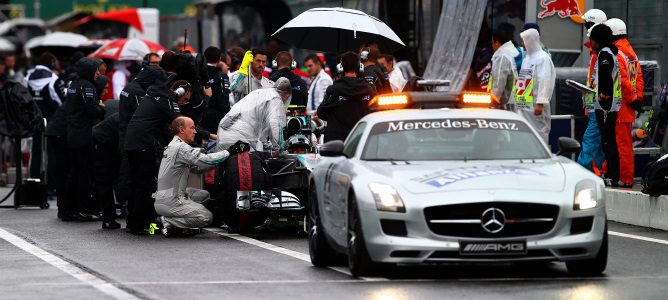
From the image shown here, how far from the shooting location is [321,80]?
2261 centimetres

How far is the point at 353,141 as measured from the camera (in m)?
12.9

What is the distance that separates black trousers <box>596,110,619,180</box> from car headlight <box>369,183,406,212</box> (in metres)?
7.58

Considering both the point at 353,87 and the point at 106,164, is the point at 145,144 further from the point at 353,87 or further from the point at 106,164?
the point at 353,87

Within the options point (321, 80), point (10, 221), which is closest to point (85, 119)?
point (10, 221)

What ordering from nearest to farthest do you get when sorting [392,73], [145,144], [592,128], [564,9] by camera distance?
[145,144] → [592,128] → [564,9] → [392,73]

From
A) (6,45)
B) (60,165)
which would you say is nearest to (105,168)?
(60,165)

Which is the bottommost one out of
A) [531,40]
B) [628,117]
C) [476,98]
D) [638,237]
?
[638,237]

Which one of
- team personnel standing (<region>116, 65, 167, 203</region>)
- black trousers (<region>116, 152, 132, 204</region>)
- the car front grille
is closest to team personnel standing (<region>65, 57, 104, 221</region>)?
black trousers (<region>116, 152, 132, 204</region>)

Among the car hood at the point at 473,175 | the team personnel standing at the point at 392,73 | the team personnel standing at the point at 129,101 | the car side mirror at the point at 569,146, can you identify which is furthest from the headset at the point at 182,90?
the team personnel standing at the point at 392,73

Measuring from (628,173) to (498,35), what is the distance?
2.37m

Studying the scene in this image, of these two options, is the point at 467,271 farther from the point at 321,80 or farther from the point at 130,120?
the point at 321,80

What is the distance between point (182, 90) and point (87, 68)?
2.33m

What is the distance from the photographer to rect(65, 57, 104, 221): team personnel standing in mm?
19000

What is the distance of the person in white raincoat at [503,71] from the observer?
62.5ft
